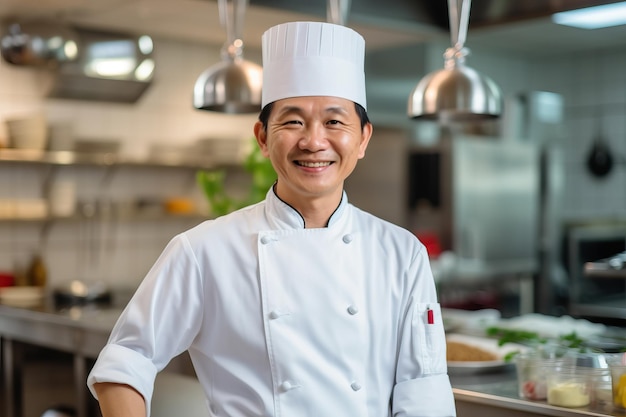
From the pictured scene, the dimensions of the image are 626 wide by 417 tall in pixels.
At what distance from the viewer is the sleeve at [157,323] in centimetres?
183

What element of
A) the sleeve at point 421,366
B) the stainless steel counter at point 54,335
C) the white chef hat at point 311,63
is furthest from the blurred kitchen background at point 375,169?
the sleeve at point 421,366

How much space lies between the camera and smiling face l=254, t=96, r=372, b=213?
73.3 inches

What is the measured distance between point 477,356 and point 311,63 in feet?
4.11

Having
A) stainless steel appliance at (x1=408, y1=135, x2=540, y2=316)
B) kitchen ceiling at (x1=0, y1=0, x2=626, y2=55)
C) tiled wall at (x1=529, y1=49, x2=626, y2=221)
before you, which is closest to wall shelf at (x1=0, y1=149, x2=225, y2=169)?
kitchen ceiling at (x1=0, y1=0, x2=626, y2=55)

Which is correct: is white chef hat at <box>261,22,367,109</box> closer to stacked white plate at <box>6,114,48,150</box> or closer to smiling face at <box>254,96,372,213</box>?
smiling face at <box>254,96,372,213</box>

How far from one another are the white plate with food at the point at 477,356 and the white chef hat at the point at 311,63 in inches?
41.4

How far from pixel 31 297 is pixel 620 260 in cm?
318

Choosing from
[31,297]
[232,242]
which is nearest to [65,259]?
[31,297]

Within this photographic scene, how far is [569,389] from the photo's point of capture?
2268mm

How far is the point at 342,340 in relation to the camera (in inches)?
74.2

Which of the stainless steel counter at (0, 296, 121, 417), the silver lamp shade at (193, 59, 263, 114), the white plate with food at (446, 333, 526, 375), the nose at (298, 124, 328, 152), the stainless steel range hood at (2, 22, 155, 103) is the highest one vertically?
the stainless steel range hood at (2, 22, 155, 103)

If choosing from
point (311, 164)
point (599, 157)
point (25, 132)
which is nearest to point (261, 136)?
point (311, 164)

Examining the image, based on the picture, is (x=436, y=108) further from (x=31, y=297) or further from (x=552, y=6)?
(x=31, y=297)

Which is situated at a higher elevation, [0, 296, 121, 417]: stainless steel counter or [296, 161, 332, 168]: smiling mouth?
[296, 161, 332, 168]: smiling mouth
